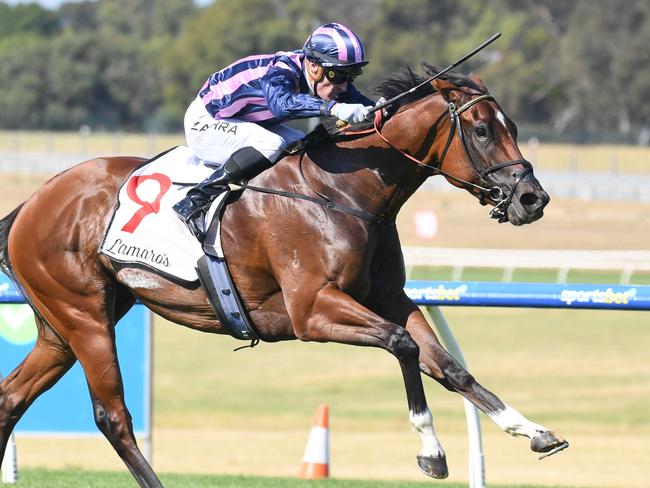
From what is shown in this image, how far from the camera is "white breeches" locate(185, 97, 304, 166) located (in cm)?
551

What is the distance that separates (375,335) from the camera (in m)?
5.07

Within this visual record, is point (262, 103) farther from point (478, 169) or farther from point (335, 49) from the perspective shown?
point (478, 169)

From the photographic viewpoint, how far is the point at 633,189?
4169cm

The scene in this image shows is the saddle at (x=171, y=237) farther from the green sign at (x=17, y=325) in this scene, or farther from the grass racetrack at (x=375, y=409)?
the green sign at (x=17, y=325)

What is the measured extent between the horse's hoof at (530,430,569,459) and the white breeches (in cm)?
166

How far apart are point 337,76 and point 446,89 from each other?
493 millimetres

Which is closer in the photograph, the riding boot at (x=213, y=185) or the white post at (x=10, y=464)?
the riding boot at (x=213, y=185)

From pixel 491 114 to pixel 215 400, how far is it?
9616 millimetres

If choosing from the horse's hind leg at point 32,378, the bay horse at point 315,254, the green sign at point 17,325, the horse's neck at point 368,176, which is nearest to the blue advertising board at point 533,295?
the bay horse at point 315,254

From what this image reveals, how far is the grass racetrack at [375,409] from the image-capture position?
9.84m

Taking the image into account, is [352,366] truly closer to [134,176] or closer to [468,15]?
[134,176]

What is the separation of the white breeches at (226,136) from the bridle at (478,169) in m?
0.47

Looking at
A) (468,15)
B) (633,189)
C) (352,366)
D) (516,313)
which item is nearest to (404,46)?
(468,15)

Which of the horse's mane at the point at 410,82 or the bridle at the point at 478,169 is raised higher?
the horse's mane at the point at 410,82
